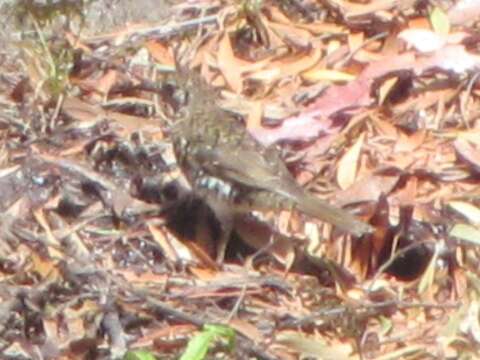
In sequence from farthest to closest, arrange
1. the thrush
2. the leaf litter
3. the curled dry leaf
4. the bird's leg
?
1. the curled dry leaf
2. the bird's leg
3. the thrush
4. the leaf litter

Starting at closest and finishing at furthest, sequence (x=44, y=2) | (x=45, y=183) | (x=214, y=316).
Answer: (x=214, y=316), (x=45, y=183), (x=44, y=2)

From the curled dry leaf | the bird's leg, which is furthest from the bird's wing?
the curled dry leaf

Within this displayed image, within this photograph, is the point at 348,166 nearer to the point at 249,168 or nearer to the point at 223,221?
the point at 249,168

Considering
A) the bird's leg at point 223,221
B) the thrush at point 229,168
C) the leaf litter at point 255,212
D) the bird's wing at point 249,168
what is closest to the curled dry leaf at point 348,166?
the leaf litter at point 255,212

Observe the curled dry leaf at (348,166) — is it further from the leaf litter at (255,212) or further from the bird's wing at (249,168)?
the bird's wing at (249,168)

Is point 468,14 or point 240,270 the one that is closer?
point 240,270

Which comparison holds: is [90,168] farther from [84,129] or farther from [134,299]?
[134,299]

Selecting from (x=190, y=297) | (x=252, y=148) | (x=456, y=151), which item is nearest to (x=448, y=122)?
(x=456, y=151)

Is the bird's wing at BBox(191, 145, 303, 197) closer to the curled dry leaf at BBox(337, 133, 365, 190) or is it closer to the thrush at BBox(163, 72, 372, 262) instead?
the thrush at BBox(163, 72, 372, 262)
